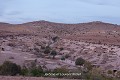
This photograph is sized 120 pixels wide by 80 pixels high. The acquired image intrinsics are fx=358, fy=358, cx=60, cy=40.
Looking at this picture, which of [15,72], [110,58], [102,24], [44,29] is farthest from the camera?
[102,24]

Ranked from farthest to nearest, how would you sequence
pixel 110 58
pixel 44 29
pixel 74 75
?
pixel 44 29 → pixel 110 58 → pixel 74 75

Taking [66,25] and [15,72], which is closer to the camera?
[15,72]

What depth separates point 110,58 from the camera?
55.4 meters

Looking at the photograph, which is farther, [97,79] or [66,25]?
[66,25]

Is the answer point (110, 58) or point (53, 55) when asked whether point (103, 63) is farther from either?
point (53, 55)

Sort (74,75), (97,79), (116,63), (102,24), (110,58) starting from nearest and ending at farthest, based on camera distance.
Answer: (97,79), (74,75), (116,63), (110,58), (102,24)

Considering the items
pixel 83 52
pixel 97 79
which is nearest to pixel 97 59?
pixel 83 52

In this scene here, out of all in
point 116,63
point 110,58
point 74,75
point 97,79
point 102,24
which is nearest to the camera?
point 97,79

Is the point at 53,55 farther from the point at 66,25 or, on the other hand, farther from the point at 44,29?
the point at 66,25

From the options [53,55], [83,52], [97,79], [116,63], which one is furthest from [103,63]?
[97,79]

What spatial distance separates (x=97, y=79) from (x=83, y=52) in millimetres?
41321

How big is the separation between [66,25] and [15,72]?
136m

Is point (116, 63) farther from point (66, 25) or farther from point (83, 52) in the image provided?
point (66, 25)

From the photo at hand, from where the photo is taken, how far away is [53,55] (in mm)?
57812
